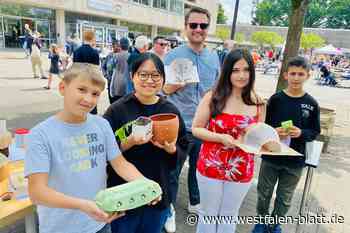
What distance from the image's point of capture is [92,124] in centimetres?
156

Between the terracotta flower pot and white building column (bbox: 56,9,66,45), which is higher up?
white building column (bbox: 56,9,66,45)

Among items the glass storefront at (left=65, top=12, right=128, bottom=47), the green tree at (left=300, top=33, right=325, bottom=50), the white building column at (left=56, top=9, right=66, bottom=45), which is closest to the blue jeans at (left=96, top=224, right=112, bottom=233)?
the glass storefront at (left=65, top=12, right=128, bottom=47)

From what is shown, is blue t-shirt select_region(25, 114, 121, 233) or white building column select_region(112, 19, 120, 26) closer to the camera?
blue t-shirt select_region(25, 114, 121, 233)

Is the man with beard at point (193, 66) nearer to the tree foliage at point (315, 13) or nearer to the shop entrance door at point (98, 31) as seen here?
the shop entrance door at point (98, 31)

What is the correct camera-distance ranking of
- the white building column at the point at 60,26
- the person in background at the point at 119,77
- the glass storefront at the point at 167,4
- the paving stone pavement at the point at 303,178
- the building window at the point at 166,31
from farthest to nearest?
the building window at the point at 166,31 < the glass storefront at the point at 167,4 < the white building column at the point at 60,26 < the person in background at the point at 119,77 < the paving stone pavement at the point at 303,178

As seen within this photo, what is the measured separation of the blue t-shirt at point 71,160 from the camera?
4.38 feet

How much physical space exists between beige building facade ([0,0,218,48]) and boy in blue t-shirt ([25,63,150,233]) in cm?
1777

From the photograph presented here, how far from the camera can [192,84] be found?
2871 millimetres

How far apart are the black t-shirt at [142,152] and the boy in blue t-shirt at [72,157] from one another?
137mm

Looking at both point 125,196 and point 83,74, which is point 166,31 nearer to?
point 83,74

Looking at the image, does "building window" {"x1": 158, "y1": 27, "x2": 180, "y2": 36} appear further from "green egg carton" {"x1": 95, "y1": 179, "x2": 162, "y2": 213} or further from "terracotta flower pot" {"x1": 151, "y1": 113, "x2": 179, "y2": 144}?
"green egg carton" {"x1": 95, "y1": 179, "x2": 162, "y2": 213}

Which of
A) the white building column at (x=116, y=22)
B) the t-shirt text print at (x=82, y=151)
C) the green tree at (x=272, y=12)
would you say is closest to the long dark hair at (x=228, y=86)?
the t-shirt text print at (x=82, y=151)

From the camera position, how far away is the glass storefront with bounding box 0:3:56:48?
827 inches

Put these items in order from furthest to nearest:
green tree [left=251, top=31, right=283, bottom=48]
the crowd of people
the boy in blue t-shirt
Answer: green tree [left=251, top=31, right=283, bottom=48] → the crowd of people → the boy in blue t-shirt
